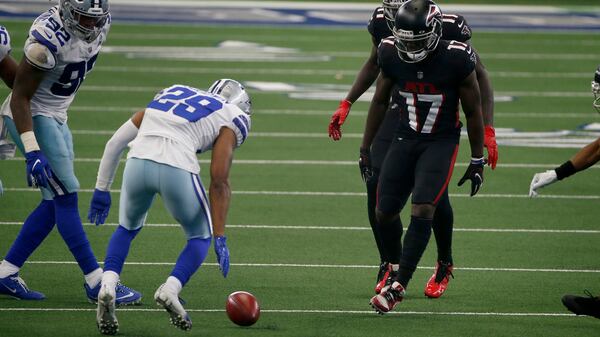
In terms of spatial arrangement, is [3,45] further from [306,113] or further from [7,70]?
[306,113]

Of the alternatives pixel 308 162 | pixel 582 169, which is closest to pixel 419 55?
pixel 582 169

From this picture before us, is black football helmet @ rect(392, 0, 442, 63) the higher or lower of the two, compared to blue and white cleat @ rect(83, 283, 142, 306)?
higher

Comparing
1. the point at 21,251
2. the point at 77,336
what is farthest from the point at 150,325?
the point at 21,251

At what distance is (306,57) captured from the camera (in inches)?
720

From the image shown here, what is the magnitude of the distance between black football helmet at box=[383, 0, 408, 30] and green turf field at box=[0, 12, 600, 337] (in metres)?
1.64

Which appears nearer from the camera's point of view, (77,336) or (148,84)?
(77,336)

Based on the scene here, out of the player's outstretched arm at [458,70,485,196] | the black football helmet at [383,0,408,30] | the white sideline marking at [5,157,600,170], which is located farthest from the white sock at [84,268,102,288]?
the white sideline marking at [5,157,600,170]

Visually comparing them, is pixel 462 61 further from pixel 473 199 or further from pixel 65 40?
pixel 473 199

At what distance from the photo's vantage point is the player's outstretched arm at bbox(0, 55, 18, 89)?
693 centimetres

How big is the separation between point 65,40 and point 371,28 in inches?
76.9

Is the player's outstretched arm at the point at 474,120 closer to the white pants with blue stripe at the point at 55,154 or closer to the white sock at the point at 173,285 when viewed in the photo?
the white sock at the point at 173,285

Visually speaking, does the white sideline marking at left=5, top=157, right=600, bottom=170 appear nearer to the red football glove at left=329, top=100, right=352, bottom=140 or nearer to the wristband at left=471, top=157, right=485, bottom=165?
the red football glove at left=329, top=100, right=352, bottom=140

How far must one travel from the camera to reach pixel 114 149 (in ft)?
20.9

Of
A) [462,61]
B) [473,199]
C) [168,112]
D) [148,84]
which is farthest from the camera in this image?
[148,84]
